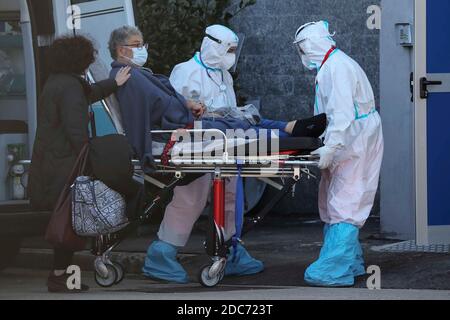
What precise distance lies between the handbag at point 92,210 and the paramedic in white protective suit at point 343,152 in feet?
4.38

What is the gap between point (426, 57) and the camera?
9.88m

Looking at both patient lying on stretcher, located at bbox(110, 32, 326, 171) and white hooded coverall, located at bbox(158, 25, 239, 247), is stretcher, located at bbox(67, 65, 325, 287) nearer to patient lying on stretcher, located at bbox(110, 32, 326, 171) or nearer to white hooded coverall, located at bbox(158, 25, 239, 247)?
patient lying on stretcher, located at bbox(110, 32, 326, 171)

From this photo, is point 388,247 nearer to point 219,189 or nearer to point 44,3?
point 219,189

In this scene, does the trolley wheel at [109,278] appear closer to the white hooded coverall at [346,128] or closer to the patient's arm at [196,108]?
the patient's arm at [196,108]

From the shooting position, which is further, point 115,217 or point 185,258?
point 185,258

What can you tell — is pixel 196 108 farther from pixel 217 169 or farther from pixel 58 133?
pixel 58 133

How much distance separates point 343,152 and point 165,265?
4.85ft

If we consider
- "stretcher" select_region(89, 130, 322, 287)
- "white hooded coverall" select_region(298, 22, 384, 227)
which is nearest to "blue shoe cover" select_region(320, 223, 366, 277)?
"white hooded coverall" select_region(298, 22, 384, 227)

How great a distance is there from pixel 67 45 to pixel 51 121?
52 centimetres

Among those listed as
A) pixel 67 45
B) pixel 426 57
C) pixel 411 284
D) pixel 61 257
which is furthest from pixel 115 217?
pixel 426 57

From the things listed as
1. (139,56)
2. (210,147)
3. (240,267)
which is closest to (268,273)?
(240,267)

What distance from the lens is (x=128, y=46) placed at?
910 cm

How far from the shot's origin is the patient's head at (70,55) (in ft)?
29.1

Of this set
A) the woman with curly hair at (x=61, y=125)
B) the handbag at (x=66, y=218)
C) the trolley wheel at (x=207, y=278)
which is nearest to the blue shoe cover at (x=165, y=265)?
the trolley wheel at (x=207, y=278)
